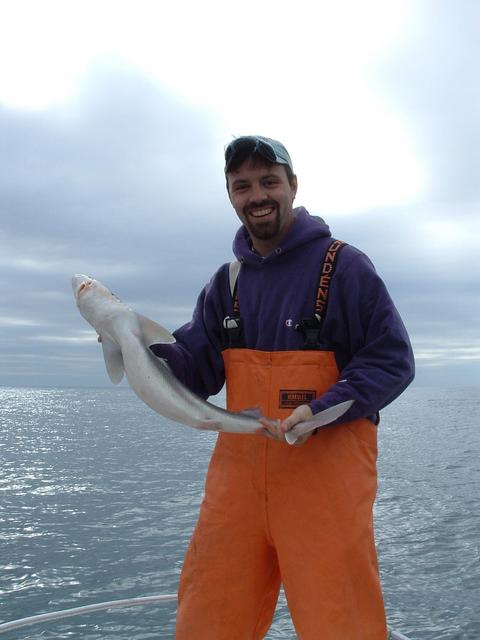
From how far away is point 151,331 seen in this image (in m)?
3.54

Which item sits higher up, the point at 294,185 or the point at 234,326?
the point at 294,185

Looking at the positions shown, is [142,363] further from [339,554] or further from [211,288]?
[339,554]

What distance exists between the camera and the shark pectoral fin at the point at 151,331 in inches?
139

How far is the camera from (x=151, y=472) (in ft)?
85.8

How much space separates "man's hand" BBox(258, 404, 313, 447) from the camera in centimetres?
322

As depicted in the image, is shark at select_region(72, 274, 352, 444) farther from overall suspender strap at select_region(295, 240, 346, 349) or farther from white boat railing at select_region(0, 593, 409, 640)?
white boat railing at select_region(0, 593, 409, 640)

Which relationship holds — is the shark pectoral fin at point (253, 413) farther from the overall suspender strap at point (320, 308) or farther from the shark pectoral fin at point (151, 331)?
the shark pectoral fin at point (151, 331)

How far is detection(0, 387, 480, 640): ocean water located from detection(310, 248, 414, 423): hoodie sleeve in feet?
17.1

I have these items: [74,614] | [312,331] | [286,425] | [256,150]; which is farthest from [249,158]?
[74,614]

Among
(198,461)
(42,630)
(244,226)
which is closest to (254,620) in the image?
(244,226)

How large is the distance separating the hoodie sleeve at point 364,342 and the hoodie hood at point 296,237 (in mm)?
297

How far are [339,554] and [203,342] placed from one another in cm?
169

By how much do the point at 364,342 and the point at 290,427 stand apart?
790mm

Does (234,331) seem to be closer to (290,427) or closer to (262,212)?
(262,212)
